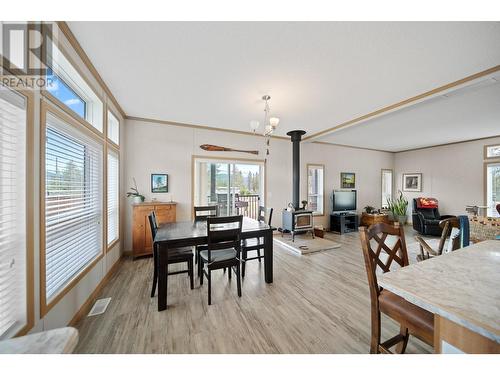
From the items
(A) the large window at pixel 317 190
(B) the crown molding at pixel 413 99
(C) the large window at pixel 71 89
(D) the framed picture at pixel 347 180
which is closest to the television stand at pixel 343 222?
(A) the large window at pixel 317 190

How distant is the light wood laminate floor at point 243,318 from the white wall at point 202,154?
1.78 m

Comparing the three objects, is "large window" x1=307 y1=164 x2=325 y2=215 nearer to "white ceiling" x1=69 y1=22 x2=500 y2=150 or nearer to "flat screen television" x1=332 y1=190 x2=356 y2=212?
"flat screen television" x1=332 y1=190 x2=356 y2=212

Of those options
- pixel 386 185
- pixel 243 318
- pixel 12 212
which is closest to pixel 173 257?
pixel 243 318

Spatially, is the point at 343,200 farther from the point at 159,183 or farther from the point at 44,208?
the point at 44,208

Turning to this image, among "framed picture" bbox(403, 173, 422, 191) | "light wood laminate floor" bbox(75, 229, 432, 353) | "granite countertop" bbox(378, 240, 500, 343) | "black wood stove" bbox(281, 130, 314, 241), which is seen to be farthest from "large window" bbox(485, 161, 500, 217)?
"granite countertop" bbox(378, 240, 500, 343)

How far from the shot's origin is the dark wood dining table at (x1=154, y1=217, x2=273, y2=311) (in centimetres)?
200

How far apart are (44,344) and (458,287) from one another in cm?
185

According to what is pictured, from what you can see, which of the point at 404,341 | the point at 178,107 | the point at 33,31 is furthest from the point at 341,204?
the point at 33,31

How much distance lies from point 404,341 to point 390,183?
720 cm

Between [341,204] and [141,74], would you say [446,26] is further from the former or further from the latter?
[341,204]

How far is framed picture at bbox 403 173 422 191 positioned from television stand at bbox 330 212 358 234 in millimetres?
2791

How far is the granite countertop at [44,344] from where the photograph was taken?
73 centimetres

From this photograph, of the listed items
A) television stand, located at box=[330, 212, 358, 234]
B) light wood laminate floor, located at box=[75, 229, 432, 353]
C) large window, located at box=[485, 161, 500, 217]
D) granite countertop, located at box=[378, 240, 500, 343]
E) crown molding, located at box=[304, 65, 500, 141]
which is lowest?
light wood laminate floor, located at box=[75, 229, 432, 353]

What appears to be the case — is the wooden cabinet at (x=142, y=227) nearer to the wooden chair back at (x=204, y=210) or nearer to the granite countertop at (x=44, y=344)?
the wooden chair back at (x=204, y=210)
